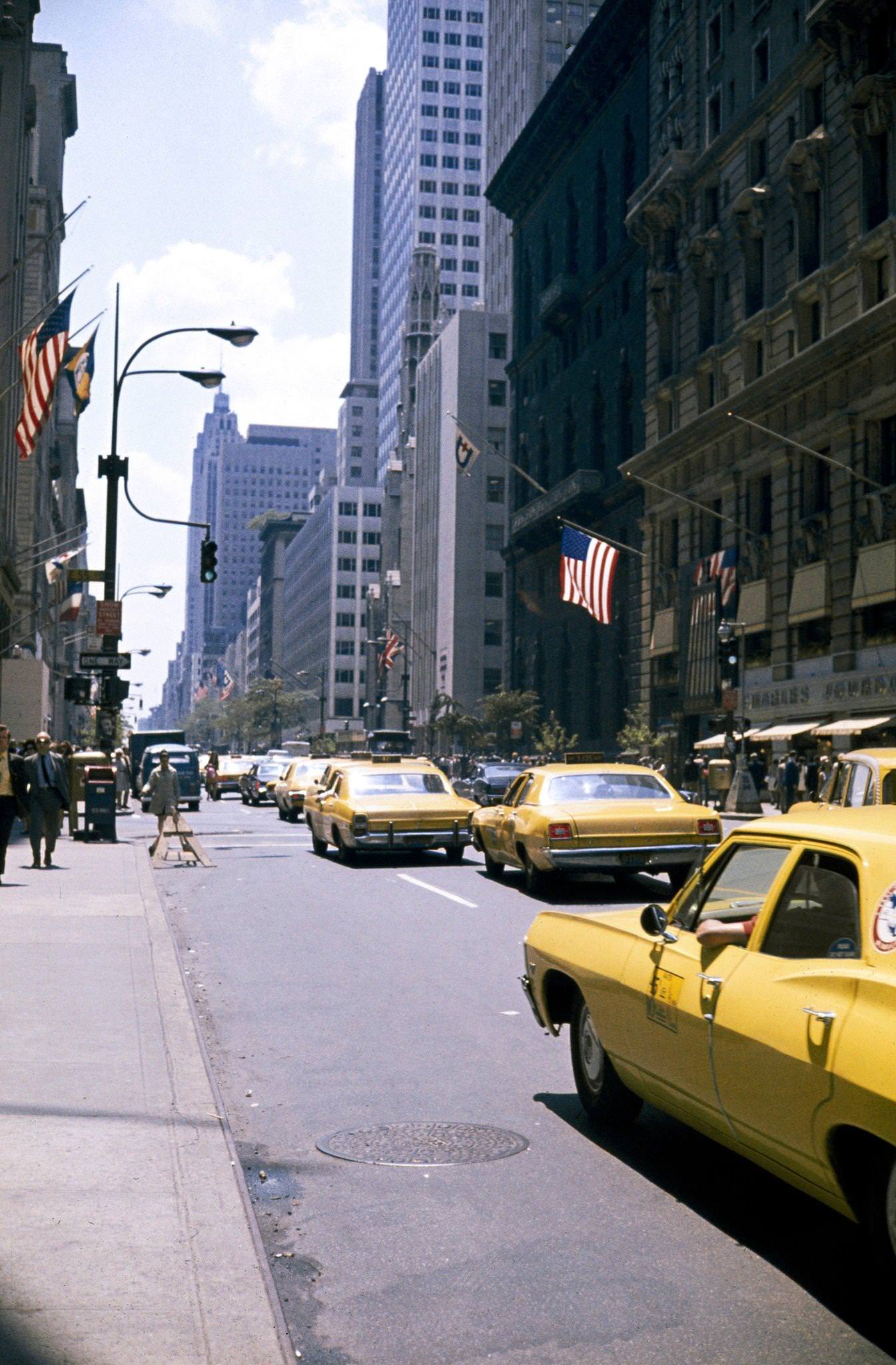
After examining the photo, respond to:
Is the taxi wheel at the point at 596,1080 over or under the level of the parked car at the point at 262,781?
under

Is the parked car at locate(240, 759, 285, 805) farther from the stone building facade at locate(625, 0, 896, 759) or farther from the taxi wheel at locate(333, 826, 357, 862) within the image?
the taxi wheel at locate(333, 826, 357, 862)

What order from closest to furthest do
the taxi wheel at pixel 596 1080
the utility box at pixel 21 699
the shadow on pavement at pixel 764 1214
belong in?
the shadow on pavement at pixel 764 1214
the taxi wheel at pixel 596 1080
the utility box at pixel 21 699

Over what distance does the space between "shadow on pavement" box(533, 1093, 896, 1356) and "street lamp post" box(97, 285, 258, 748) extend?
75.6ft

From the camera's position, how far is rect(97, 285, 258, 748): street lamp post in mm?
29094

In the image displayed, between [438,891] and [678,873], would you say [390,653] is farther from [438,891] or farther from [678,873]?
[678,873]

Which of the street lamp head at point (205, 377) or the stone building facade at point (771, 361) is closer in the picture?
the street lamp head at point (205, 377)

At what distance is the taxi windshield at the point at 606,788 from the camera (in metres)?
18.3

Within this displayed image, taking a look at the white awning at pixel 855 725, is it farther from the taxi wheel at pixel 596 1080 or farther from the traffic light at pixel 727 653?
the taxi wheel at pixel 596 1080

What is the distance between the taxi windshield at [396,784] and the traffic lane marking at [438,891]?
5.89 ft

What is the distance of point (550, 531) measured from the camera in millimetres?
80125

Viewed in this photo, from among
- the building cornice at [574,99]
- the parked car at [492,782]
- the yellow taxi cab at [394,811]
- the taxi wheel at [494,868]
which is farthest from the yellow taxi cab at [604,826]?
the building cornice at [574,99]

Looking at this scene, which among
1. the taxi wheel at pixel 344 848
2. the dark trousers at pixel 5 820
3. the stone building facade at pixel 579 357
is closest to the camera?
the dark trousers at pixel 5 820

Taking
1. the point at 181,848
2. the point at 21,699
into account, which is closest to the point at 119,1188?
the point at 181,848

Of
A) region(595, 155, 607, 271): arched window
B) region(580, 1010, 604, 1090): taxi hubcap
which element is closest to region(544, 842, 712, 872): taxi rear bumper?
region(580, 1010, 604, 1090): taxi hubcap
